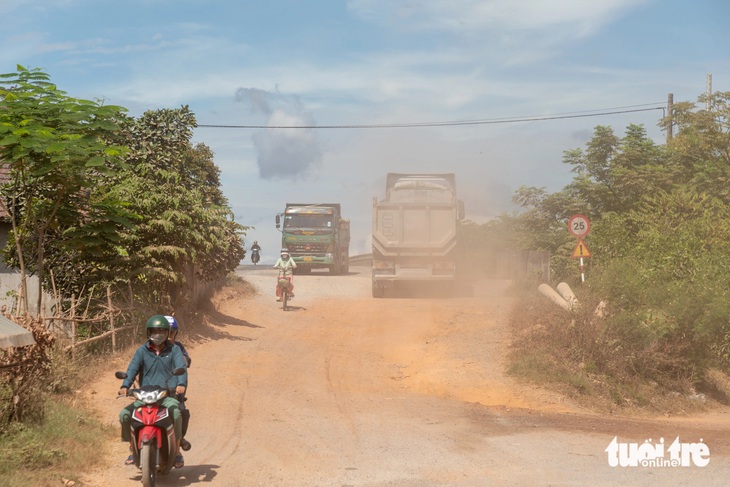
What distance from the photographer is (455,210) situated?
94.3ft

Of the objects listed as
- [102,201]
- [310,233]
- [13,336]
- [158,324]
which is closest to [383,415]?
[158,324]

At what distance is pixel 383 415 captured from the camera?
44.9 feet

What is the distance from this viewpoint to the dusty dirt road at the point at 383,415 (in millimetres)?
9609

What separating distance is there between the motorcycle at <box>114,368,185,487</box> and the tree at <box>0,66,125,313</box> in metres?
6.68

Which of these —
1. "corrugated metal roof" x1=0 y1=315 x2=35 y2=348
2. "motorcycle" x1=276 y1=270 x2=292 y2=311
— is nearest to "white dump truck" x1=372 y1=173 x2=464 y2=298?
"motorcycle" x1=276 y1=270 x2=292 y2=311

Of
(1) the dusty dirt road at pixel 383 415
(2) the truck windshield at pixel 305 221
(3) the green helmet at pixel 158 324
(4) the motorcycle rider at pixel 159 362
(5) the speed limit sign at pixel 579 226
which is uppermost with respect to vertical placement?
(2) the truck windshield at pixel 305 221

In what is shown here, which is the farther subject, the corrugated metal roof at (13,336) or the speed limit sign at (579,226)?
the speed limit sign at (579,226)

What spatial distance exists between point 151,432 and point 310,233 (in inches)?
1193

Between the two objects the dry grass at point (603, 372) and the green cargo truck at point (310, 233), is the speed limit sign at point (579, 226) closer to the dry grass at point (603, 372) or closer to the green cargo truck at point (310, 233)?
the dry grass at point (603, 372)

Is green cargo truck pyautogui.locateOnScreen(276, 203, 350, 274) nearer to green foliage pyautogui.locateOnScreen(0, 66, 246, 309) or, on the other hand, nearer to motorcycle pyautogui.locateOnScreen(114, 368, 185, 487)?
green foliage pyautogui.locateOnScreen(0, 66, 246, 309)

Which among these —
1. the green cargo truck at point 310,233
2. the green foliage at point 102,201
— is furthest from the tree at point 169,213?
the green cargo truck at point 310,233

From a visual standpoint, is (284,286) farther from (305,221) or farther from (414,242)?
(305,221)

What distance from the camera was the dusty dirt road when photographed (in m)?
9.61

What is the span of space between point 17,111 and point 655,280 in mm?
Result: 13599
